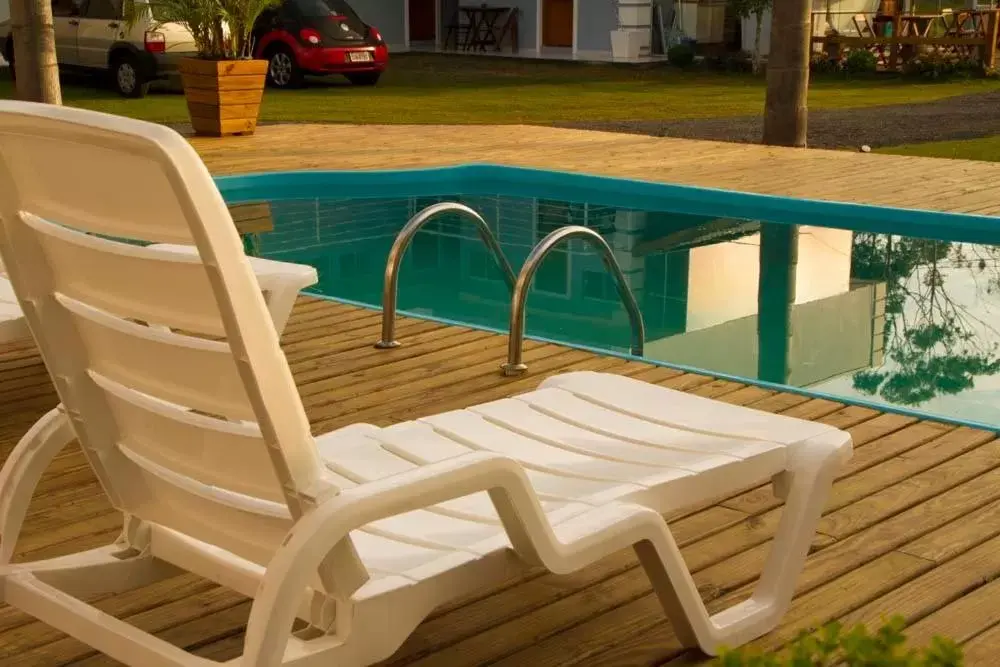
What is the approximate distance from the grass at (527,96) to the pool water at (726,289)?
6.11 m

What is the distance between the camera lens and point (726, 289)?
8.23 metres

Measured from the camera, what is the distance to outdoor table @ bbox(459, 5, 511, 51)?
2852cm

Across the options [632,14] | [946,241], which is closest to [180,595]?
[946,241]

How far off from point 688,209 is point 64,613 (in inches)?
326

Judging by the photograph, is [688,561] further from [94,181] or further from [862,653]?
[862,653]

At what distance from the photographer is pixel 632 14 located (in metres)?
26.4

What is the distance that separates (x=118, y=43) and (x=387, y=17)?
38.5 feet

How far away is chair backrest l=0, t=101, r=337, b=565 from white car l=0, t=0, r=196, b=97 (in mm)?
15299

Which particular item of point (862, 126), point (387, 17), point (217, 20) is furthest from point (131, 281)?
point (387, 17)

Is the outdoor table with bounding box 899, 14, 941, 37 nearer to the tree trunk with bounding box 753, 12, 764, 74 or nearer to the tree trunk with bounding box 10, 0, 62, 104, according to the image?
the tree trunk with bounding box 753, 12, 764, 74

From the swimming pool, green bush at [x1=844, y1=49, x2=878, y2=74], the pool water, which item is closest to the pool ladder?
the swimming pool

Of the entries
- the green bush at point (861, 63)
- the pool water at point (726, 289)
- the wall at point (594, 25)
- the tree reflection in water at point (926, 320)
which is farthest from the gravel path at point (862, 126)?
the wall at point (594, 25)

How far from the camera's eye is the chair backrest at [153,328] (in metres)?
1.87

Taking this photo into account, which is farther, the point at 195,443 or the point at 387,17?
the point at 387,17
